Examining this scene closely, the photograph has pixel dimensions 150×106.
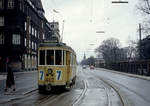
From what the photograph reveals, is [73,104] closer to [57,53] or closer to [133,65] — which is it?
[57,53]

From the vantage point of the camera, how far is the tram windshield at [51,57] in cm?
1689

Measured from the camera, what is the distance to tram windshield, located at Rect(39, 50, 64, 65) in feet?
55.4

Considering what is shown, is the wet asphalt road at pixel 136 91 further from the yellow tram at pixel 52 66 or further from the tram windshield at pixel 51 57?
the tram windshield at pixel 51 57

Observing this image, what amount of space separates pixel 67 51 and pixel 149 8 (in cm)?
2952

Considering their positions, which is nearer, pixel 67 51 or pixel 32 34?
pixel 67 51

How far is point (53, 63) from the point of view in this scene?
16828mm

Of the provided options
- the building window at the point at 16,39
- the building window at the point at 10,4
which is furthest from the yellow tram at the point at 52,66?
the building window at the point at 10,4

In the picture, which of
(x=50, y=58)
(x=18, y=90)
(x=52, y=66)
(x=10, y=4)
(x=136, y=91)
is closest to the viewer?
(x=52, y=66)

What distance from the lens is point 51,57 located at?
55.7 feet

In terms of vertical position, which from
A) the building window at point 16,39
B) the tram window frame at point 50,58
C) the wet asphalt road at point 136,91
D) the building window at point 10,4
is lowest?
the wet asphalt road at point 136,91

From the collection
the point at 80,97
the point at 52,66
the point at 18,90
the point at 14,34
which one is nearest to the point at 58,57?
the point at 52,66

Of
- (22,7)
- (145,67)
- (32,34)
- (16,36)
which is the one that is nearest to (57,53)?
Result: (145,67)

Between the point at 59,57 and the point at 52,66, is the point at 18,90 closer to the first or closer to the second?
the point at 52,66

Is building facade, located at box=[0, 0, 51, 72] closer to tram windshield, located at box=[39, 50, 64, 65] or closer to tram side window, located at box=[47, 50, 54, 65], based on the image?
tram windshield, located at box=[39, 50, 64, 65]
